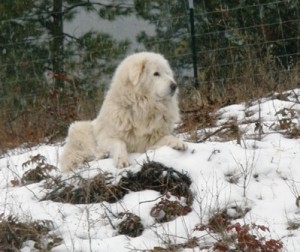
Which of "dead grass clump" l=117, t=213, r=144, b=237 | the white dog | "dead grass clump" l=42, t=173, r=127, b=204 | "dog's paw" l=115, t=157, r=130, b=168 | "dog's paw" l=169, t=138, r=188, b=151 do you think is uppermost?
the white dog

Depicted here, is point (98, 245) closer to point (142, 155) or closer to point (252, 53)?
point (142, 155)

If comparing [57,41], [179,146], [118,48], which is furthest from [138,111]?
[57,41]

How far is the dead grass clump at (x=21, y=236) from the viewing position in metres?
3.89

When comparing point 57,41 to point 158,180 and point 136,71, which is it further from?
point 158,180

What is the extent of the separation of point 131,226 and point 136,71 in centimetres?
169

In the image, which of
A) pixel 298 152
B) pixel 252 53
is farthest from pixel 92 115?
pixel 298 152

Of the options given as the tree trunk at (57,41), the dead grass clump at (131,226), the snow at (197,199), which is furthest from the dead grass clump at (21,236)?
the tree trunk at (57,41)

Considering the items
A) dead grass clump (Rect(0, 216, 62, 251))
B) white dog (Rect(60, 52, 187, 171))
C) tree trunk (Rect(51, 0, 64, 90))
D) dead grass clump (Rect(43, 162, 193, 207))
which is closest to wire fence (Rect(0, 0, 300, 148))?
tree trunk (Rect(51, 0, 64, 90))

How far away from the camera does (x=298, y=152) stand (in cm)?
484

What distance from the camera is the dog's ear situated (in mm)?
5332

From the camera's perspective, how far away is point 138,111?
17.7 ft

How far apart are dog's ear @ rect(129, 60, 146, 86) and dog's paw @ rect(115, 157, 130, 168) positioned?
0.74m

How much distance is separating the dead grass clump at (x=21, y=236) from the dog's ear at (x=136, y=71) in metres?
1.76

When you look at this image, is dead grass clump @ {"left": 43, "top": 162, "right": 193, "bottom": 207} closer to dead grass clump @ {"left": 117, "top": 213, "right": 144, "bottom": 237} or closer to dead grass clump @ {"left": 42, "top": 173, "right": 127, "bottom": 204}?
dead grass clump @ {"left": 42, "top": 173, "right": 127, "bottom": 204}
